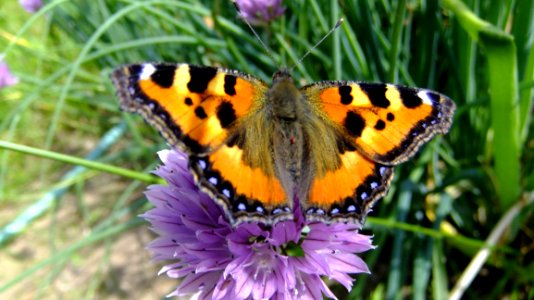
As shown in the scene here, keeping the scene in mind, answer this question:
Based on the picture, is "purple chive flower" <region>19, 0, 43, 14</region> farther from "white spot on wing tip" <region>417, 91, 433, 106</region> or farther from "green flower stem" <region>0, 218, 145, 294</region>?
"white spot on wing tip" <region>417, 91, 433, 106</region>

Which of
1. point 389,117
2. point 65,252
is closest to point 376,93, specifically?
point 389,117

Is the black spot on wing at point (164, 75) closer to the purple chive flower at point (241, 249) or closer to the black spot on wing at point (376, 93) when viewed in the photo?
the purple chive flower at point (241, 249)

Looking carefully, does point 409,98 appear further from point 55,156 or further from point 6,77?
point 6,77

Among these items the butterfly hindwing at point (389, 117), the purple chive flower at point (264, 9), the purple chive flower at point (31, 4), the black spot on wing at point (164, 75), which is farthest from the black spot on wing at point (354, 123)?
the purple chive flower at point (31, 4)

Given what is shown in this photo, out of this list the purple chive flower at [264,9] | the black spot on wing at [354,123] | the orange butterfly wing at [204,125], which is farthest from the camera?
the purple chive flower at [264,9]

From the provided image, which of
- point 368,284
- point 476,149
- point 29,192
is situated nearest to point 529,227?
point 476,149

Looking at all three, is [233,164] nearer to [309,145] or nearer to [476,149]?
[309,145]
